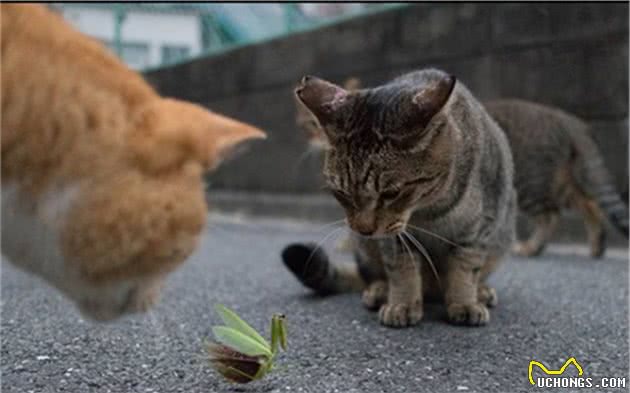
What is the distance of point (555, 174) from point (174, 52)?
4572 mm

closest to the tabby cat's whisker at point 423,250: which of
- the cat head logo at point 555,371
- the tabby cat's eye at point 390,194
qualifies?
the tabby cat's eye at point 390,194

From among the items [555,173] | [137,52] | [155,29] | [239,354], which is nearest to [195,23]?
[155,29]

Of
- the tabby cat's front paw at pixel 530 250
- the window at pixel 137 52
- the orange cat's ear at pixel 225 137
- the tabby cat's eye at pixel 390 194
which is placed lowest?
the tabby cat's front paw at pixel 530 250

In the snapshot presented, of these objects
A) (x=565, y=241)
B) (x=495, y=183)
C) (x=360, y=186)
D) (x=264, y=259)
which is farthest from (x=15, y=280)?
(x=565, y=241)

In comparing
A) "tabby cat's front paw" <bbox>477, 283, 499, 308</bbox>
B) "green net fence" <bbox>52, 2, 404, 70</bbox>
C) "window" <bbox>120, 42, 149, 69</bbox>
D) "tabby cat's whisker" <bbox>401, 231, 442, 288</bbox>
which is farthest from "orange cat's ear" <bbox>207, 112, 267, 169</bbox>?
"window" <bbox>120, 42, 149, 69</bbox>

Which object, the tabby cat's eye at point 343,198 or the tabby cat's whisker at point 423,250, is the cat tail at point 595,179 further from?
the tabby cat's eye at point 343,198

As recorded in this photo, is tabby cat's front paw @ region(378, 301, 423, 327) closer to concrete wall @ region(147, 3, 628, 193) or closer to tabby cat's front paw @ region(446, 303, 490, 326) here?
tabby cat's front paw @ region(446, 303, 490, 326)

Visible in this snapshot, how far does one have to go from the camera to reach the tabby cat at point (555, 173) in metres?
3.61

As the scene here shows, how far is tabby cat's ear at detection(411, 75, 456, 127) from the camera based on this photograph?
1721 millimetres

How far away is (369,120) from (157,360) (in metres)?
0.80

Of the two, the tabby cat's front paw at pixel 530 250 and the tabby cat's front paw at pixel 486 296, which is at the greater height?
the tabby cat's front paw at pixel 486 296

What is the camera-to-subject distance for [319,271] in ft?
7.92

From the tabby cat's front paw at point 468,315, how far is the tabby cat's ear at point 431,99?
24.6 inches

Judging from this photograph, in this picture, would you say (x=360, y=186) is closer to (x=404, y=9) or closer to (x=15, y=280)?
(x=15, y=280)
